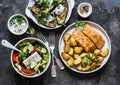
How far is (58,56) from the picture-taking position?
2643 mm

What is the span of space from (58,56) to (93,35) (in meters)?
0.21

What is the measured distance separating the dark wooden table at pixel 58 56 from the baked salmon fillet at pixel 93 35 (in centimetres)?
8

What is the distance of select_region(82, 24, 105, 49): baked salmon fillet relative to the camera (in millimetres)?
2590

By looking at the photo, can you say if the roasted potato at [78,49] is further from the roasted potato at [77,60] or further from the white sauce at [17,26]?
the white sauce at [17,26]

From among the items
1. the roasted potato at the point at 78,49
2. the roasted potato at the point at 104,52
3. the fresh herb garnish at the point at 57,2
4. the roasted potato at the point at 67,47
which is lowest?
the roasted potato at the point at 104,52

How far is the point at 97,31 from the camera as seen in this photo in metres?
2.64

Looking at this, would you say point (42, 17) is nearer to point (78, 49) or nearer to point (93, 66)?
point (78, 49)

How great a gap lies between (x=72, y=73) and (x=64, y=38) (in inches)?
7.4

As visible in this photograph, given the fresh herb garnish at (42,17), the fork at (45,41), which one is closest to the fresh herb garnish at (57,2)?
the fresh herb garnish at (42,17)

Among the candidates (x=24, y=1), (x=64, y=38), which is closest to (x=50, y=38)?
(x=64, y=38)

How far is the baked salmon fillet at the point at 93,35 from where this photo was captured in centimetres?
259

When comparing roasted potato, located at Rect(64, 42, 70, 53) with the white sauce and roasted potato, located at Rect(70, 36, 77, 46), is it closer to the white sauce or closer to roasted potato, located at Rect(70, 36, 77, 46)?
roasted potato, located at Rect(70, 36, 77, 46)

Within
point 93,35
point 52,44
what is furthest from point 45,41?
point 93,35

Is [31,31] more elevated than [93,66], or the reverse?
[31,31]
